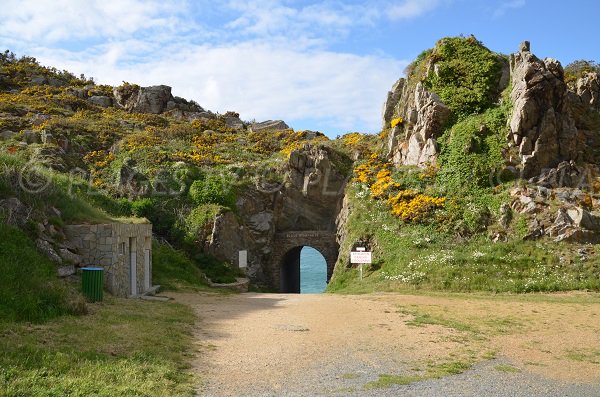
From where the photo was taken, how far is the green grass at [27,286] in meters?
10.9

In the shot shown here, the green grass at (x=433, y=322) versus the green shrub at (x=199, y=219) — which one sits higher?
Answer: the green shrub at (x=199, y=219)

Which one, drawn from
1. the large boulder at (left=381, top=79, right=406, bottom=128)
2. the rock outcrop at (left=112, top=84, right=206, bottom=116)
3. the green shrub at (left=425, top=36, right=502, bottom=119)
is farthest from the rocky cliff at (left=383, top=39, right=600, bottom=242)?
the rock outcrop at (left=112, top=84, right=206, bottom=116)

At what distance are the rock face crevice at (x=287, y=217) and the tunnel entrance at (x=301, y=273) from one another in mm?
874

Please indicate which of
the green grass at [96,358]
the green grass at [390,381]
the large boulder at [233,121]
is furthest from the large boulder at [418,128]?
the green grass at [390,381]

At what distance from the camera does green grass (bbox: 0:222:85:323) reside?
428 inches

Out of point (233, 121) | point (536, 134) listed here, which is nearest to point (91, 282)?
point (536, 134)

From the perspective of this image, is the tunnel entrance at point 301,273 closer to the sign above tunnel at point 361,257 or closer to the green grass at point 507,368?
the sign above tunnel at point 361,257

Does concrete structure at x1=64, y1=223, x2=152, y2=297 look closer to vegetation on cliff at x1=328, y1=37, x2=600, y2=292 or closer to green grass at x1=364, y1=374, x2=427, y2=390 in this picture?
vegetation on cliff at x1=328, y1=37, x2=600, y2=292

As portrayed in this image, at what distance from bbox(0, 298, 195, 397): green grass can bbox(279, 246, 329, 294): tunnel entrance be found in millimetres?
19378

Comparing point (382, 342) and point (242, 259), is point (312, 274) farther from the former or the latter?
point (382, 342)

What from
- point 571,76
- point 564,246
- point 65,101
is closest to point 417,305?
point 564,246

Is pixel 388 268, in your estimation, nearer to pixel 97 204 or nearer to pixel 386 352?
pixel 386 352

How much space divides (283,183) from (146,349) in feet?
74.2

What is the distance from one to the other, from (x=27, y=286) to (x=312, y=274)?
206 ft
